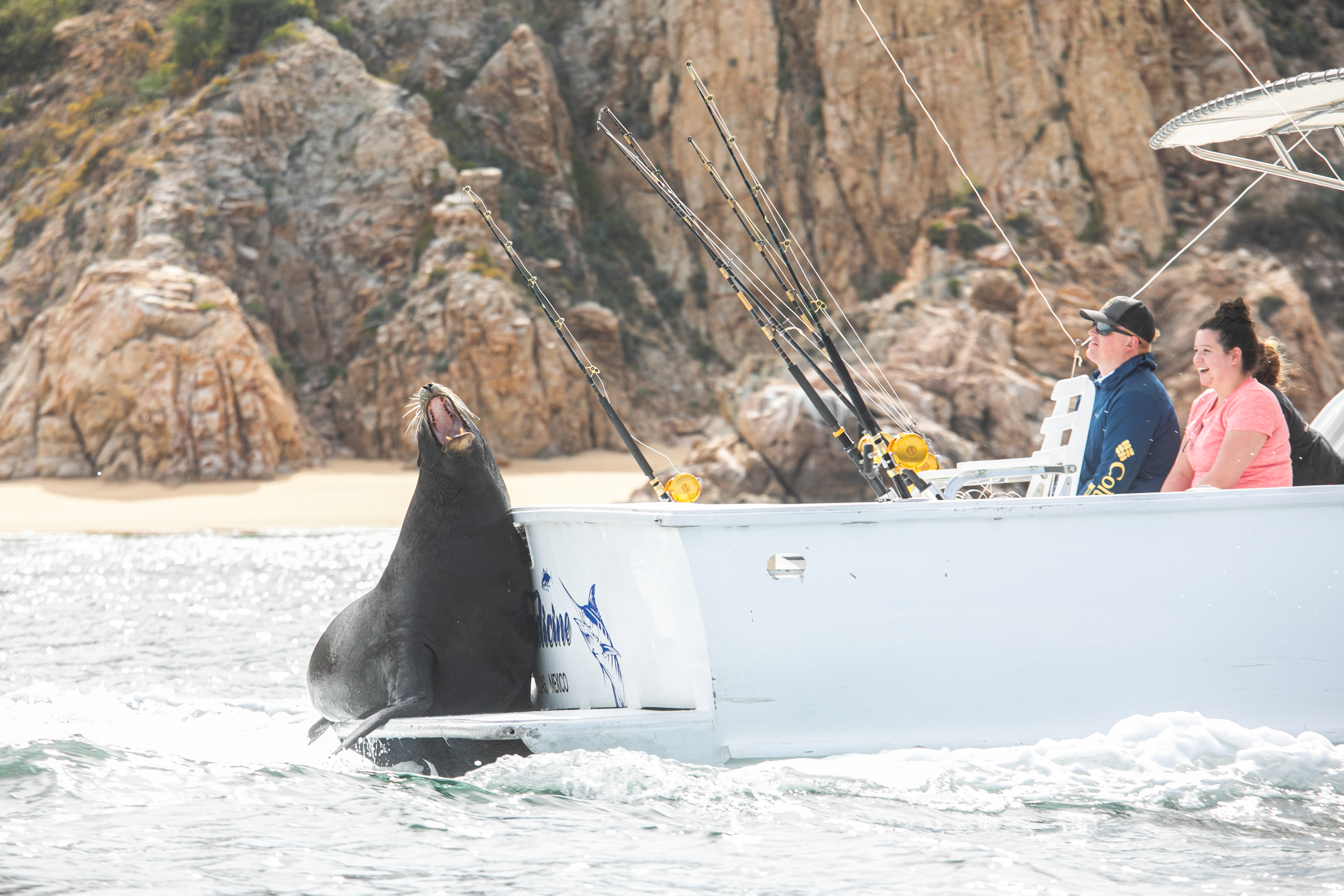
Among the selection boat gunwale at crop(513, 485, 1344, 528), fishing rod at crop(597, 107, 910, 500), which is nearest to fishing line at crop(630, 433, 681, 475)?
fishing rod at crop(597, 107, 910, 500)

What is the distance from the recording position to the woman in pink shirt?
3.76 metres

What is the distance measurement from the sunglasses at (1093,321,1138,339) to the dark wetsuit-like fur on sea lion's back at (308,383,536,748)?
2407 millimetres

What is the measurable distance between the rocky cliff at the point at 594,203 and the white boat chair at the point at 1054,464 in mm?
16795

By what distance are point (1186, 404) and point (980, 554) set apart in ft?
62.5

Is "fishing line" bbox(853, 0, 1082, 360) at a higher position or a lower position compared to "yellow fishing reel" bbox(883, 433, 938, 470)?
higher

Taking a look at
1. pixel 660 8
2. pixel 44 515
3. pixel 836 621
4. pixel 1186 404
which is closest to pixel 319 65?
pixel 660 8

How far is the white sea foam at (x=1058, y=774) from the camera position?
3268 mm

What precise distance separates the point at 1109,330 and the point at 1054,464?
535mm

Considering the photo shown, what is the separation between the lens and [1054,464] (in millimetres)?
4227

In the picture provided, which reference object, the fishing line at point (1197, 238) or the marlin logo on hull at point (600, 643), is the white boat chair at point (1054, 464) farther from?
the marlin logo on hull at point (600, 643)

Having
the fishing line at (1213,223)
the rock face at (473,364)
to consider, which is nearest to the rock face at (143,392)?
the rock face at (473,364)

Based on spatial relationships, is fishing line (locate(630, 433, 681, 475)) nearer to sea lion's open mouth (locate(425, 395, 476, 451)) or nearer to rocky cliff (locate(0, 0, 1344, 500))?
sea lion's open mouth (locate(425, 395, 476, 451))

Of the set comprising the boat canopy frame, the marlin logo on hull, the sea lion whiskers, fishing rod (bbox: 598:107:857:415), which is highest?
the boat canopy frame

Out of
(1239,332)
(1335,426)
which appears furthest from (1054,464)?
(1335,426)
